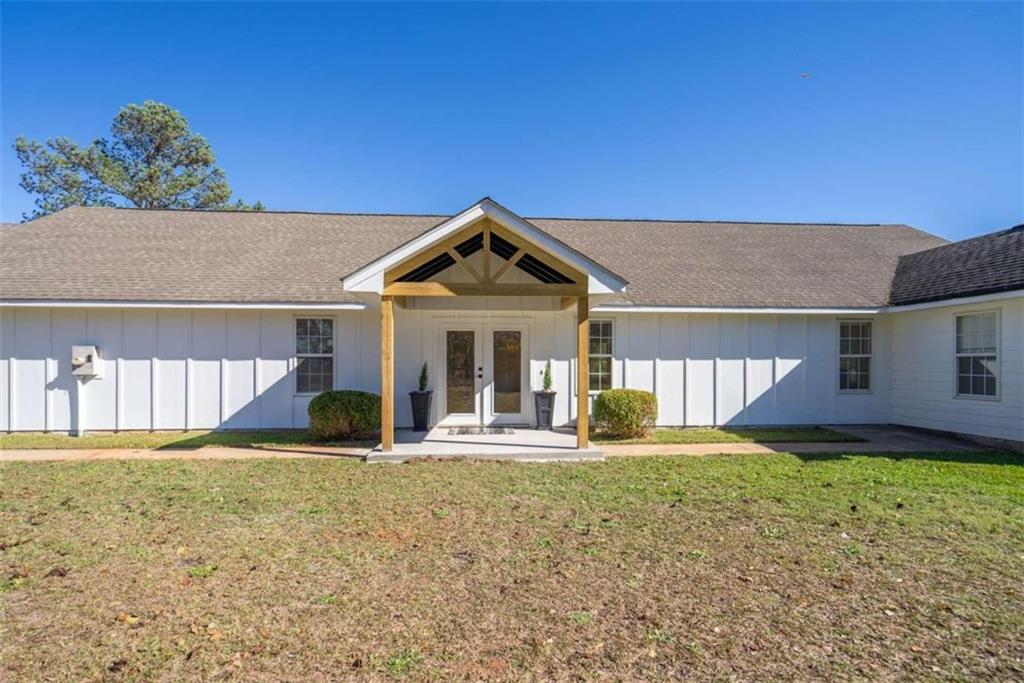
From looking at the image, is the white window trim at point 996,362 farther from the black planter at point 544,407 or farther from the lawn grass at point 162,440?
the lawn grass at point 162,440

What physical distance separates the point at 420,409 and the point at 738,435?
702cm

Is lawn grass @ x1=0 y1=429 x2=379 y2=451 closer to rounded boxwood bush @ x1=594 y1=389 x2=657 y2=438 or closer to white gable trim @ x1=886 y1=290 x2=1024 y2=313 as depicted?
rounded boxwood bush @ x1=594 y1=389 x2=657 y2=438

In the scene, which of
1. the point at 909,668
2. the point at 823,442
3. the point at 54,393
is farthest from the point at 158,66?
the point at 909,668

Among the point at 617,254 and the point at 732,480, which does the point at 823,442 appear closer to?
the point at 732,480

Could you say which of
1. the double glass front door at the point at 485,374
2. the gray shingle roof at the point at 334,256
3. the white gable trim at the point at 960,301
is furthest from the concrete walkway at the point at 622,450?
the gray shingle roof at the point at 334,256

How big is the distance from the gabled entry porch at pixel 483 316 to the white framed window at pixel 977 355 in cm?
784

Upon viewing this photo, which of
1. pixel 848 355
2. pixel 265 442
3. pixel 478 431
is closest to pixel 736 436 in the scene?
pixel 848 355

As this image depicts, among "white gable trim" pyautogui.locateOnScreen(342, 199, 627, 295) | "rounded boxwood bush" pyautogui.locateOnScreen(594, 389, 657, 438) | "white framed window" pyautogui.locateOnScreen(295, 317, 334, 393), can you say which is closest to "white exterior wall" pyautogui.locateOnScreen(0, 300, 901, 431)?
"white framed window" pyautogui.locateOnScreen(295, 317, 334, 393)

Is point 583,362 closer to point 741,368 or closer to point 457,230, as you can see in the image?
point 457,230

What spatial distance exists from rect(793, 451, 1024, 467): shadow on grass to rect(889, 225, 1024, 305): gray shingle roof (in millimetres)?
3043

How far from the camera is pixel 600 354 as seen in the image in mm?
13062

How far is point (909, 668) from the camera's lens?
131 inches

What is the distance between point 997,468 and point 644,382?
6360 millimetres

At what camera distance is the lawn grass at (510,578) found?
11.2 feet
